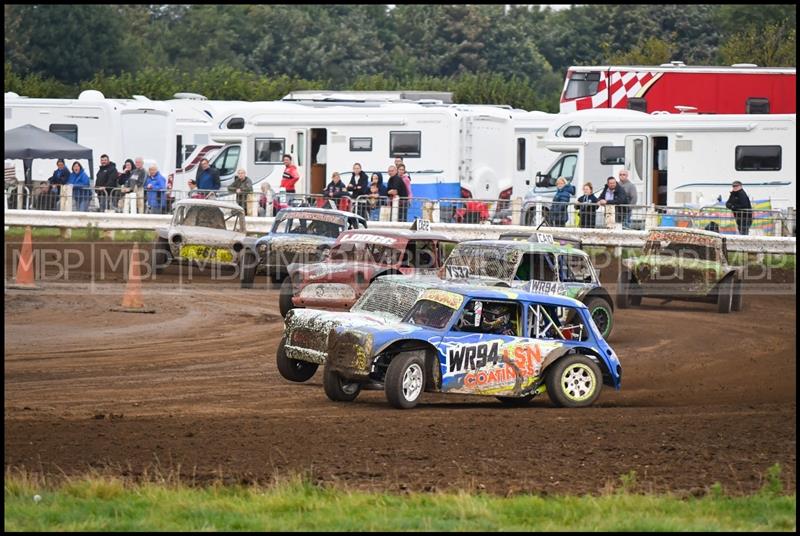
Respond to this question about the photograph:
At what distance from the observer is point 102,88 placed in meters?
53.3

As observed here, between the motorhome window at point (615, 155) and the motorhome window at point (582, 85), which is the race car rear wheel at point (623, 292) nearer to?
the motorhome window at point (615, 155)

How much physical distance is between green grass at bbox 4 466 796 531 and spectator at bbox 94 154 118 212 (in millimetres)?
23383

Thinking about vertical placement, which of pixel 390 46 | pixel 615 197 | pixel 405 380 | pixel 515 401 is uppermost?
pixel 390 46

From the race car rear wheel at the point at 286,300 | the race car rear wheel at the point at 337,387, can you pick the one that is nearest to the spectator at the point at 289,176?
the race car rear wheel at the point at 286,300

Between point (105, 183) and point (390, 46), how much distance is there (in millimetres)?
45707

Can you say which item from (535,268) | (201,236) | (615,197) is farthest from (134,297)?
(615,197)

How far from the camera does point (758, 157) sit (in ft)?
103

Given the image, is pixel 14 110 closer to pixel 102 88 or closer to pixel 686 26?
pixel 102 88

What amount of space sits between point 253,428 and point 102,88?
42.8 metres

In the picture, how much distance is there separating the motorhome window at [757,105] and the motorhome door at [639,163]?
4.00 metres

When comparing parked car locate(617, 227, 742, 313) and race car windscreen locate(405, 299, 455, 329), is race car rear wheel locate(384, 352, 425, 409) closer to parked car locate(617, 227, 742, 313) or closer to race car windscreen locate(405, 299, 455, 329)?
race car windscreen locate(405, 299, 455, 329)

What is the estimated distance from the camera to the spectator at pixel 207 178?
110ft

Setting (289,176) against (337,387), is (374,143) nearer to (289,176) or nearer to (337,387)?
(289,176)

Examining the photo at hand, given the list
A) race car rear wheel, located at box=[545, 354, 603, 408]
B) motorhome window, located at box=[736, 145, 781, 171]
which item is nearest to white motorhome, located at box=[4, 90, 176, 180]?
motorhome window, located at box=[736, 145, 781, 171]
